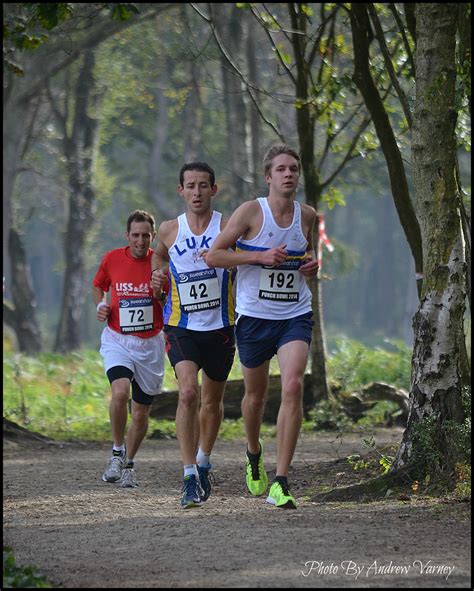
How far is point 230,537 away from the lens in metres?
7.34

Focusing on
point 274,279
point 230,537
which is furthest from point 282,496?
point 274,279

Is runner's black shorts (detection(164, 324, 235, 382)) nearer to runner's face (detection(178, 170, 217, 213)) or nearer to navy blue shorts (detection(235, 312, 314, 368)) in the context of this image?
navy blue shorts (detection(235, 312, 314, 368))

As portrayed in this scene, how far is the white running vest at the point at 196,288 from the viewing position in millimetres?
9195

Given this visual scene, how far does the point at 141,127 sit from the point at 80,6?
2387 cm

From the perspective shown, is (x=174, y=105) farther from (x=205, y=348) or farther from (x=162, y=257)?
(x=205, y=348)

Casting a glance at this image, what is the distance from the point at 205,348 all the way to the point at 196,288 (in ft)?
1.40

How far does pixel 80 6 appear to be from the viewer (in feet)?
87.8

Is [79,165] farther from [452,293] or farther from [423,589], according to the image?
[423,589]

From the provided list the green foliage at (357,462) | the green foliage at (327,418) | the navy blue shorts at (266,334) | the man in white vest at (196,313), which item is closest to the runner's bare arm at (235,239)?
the man in white vest at (196,313)

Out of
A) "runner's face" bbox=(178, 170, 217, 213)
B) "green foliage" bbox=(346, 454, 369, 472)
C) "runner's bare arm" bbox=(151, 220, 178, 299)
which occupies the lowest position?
"green foliage" bbox=(346, 454, 369, 472)

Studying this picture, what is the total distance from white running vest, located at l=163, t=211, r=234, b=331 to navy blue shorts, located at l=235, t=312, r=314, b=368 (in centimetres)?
30

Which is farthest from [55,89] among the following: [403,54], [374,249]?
[374,249]

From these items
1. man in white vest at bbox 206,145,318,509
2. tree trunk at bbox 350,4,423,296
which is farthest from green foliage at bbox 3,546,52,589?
tree trunk at bbox 350,4,423,296

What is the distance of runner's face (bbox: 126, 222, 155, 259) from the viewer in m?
10.7
